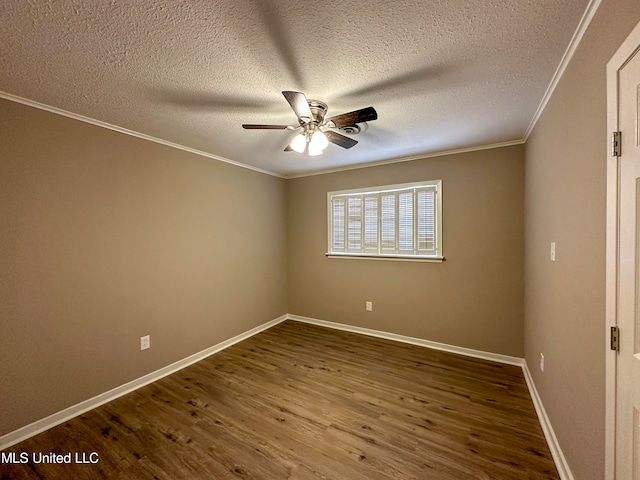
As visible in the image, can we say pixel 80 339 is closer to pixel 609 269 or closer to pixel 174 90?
pixel 174 90

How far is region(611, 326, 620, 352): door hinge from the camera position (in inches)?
38.6

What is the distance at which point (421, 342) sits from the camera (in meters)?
3.32

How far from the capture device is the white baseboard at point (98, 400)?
5.90 feet

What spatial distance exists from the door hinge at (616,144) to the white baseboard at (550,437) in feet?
5.41

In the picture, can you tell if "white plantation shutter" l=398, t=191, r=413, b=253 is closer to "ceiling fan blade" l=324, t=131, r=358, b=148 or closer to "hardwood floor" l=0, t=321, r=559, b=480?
"hardwood floor" l=0, t=321, r=559, b=480

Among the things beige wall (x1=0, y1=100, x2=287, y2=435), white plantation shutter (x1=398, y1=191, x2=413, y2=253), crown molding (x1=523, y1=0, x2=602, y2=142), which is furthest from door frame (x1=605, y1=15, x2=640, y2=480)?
beige wall (x1=0, y1=100, x2=287, y2=435)

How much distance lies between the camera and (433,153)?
317 cm

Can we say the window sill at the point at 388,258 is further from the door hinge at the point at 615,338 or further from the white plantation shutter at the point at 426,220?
the door hinge at the point at 615,338

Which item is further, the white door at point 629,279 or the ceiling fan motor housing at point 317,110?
the ceiling fan motor housing at point 317,110

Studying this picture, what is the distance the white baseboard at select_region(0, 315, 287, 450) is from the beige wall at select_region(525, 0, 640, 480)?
10.5 ft

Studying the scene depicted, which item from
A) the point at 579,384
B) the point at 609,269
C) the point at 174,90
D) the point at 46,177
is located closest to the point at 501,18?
the point at 609,269

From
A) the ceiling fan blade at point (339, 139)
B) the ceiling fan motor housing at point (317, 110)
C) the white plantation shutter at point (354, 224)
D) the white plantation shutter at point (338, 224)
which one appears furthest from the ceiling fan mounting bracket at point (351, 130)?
the white plantation shutter at point (338, 224)

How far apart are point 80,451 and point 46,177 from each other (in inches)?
76.2

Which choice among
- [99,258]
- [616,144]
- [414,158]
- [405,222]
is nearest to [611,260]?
[616,144]
